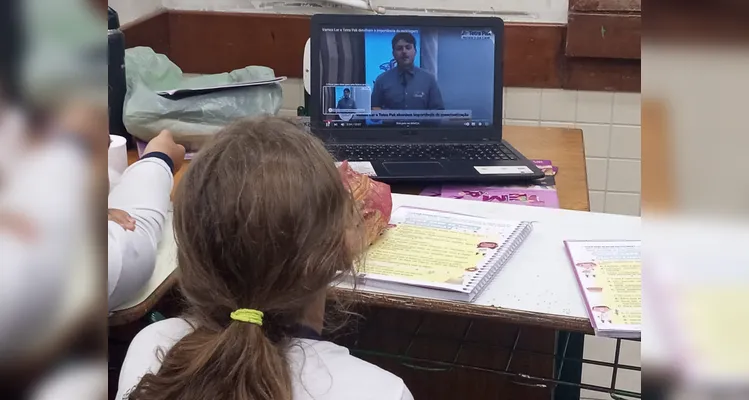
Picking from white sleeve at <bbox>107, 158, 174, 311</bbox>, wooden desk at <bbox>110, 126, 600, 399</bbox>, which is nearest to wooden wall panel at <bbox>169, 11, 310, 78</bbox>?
wooden desk at <bbox>110, 126, 600, 399</bbox>

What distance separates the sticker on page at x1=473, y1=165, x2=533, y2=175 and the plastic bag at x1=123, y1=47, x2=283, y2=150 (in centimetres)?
48

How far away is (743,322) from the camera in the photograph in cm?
25

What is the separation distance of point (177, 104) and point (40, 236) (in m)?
1.56

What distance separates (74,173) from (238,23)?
2.42 m

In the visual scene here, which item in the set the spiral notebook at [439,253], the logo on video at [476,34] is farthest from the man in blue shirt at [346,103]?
the spiral notebook at [439,253]

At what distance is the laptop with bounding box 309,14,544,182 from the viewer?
1.78 meters

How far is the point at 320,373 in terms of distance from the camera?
80 cm

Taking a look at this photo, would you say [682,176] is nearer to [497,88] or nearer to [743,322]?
[743,322]

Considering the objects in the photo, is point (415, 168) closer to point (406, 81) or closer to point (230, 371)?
point (406, 81)

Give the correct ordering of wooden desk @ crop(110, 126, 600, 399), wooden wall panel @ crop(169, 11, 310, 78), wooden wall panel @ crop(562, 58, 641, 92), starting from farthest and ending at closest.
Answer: wooden wall panel @ crop(169, 11, 310, 78), wooden wall panel @ crop(562, 58, 641, 92), wooden desk @ crop(110, 126, 600, 399)

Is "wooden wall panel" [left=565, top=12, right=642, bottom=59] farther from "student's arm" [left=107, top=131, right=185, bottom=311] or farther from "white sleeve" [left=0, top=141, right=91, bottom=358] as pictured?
"white sleeve" [left=0, top=141, right=91, bottom=358]

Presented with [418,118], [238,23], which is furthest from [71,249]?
[238,23]

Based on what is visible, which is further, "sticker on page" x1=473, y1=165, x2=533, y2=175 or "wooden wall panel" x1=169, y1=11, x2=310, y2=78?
"wooden wall panel" x1=169, y1=11, x2=310, y2=78

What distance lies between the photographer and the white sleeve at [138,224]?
39.6 inches
